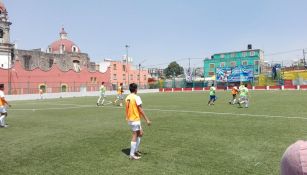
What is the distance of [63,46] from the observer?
81.9 m

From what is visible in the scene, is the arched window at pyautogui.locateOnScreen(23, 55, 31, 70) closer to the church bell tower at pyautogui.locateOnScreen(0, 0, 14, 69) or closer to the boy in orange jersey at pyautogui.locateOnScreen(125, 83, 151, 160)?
the church bell tower at pyautogui.locateOnScreen(0, 0, 14, 69)

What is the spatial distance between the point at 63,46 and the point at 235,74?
44.3m

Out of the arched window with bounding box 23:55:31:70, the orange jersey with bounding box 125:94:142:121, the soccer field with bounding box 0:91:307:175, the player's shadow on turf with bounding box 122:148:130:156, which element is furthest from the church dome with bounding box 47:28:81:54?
the orange jersey with bounding box 125:94:142:121

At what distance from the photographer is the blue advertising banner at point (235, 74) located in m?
66.7

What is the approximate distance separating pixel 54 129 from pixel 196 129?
5858 millimetres

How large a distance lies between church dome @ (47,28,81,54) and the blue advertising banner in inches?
1506

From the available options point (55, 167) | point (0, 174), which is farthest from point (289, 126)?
point (0, 174)

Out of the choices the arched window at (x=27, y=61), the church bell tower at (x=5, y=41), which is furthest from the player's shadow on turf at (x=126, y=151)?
the arched window at (x=27, y=61)

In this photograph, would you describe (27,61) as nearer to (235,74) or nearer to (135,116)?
(235,74)

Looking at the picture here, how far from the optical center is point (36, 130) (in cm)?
1287

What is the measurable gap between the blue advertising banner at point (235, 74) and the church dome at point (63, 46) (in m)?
38.2

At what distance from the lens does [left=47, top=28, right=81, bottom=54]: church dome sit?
81000 mm

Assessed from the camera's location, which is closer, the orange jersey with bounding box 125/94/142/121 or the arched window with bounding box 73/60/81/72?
the orange jersey with bounding box 125/94/142/121

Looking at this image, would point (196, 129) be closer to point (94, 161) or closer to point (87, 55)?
point (94, 161)
